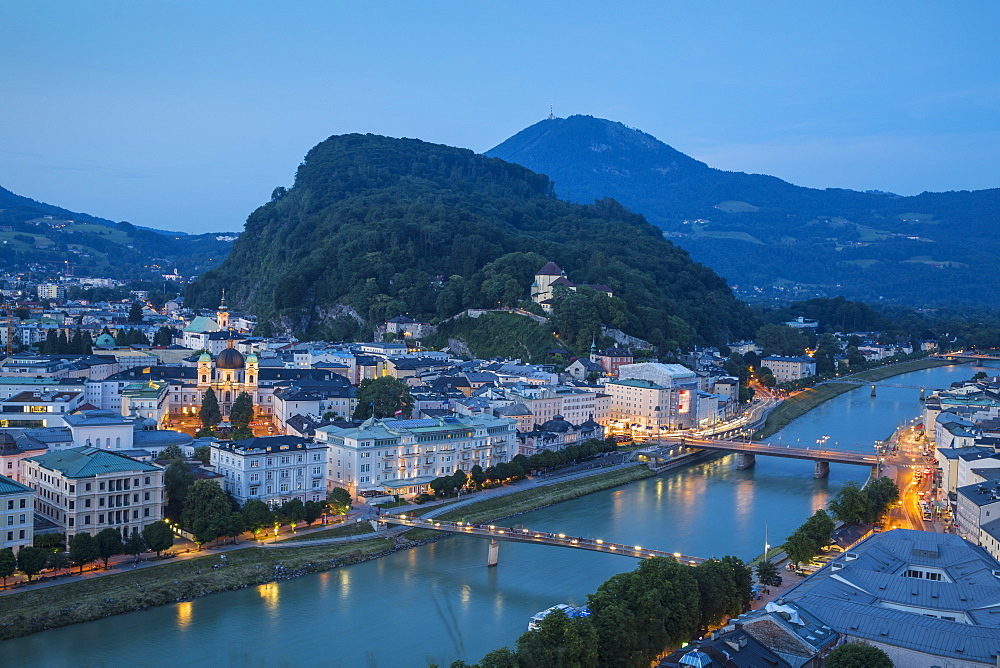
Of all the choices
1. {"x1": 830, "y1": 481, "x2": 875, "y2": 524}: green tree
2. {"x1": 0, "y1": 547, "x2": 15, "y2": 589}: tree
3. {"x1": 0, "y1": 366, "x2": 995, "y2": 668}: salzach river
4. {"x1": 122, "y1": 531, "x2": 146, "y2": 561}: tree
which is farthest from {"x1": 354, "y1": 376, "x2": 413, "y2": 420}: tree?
{"x1": 0, "y1": 547, "x2": 15, "y2": 589}: tree

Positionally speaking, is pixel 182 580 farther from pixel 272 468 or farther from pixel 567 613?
pixel 567 613

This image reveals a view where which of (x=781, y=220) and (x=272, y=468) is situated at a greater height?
(x=781, y=220)

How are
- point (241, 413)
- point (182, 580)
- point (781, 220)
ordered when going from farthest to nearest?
1. point (781, 220)
2. point (241, 413)
3. point (182, 580)

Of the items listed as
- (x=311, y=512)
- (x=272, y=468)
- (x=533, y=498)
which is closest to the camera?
(x=311, y=512)

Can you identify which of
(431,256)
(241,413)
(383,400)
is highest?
(431,256)

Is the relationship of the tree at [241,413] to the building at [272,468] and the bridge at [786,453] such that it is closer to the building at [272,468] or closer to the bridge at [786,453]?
the building at [272,468]

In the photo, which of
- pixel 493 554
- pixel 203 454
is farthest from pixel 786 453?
pixel 203 454

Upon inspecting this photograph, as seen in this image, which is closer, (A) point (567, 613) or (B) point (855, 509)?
(A) point (567, 613)

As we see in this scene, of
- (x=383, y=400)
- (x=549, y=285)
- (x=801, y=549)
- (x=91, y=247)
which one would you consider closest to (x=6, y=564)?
(x=801, y=549)
